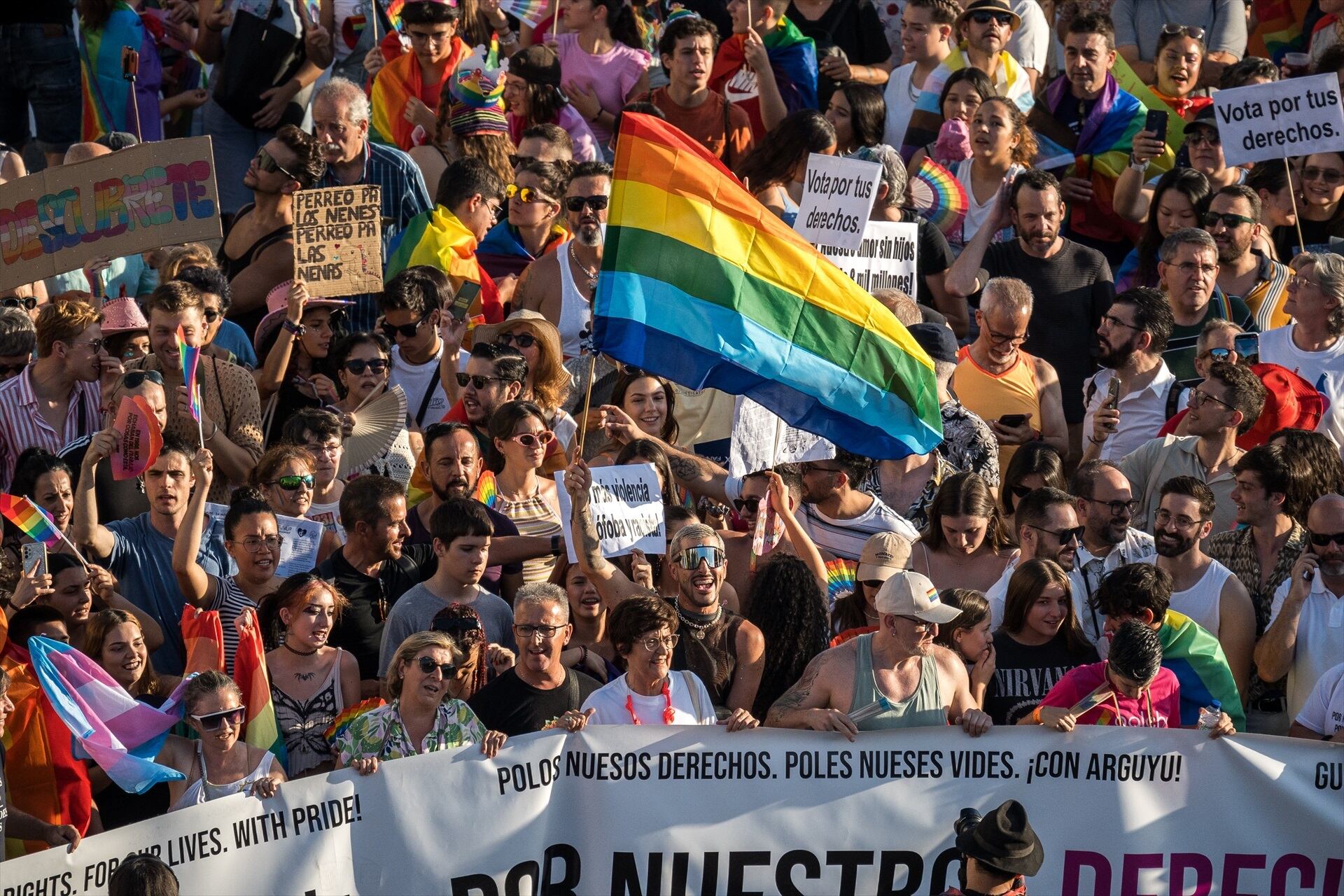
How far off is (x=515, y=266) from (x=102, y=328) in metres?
2.42

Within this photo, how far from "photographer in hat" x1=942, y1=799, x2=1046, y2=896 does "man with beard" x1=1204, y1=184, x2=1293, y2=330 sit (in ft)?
18.4

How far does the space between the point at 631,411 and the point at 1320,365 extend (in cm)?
319

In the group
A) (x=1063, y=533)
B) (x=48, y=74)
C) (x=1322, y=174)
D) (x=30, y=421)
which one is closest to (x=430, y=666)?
(x=1063, y=533)

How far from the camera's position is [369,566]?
30.8ft

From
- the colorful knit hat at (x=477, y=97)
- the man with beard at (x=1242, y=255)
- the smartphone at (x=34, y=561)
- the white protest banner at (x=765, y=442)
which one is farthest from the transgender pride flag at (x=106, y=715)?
the man with beard at (x=1242, y=255)

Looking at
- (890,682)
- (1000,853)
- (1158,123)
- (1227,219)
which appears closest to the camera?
(1000,853)

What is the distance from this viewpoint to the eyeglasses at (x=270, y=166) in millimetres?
11648

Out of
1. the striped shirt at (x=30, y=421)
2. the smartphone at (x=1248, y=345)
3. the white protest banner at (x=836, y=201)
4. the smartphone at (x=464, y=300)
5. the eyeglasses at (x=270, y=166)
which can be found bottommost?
the smartphone at (x=1248, y=345)

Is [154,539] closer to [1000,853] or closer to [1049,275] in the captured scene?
[1000,853]

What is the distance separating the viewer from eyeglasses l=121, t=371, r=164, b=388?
9.80m

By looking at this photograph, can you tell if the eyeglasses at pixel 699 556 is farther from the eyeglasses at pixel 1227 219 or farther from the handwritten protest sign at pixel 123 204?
the eyeglasses at pixel 1227 219

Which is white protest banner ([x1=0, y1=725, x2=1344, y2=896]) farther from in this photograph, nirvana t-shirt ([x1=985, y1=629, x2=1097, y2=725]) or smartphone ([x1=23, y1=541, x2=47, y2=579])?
smartphone ([x1=23, y1=541, x2=47, y2=579])

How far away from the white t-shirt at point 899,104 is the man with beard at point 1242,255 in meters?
2.16

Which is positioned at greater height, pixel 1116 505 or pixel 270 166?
pixel 270 166
